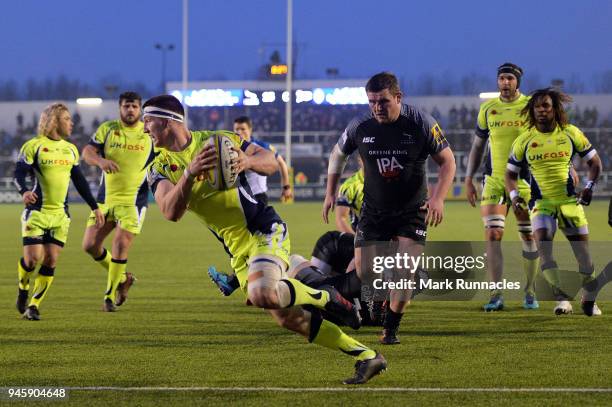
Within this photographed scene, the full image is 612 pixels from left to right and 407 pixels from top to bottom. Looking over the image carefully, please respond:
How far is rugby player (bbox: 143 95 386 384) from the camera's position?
6.71m

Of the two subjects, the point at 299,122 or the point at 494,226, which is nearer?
the point at 494,226

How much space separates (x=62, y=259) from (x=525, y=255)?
10056 mm

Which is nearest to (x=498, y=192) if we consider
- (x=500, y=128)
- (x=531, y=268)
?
(x=500, y=128)

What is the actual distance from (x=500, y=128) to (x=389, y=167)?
312 centimetres

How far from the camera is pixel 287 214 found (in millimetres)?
37844

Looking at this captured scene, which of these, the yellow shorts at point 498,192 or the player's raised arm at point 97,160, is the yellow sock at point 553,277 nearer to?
the yellow shorts at point 498,192

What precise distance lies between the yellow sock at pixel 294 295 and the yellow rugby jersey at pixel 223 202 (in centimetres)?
41

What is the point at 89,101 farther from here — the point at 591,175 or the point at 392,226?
the point at 392,226

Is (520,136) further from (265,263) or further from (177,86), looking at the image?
(177,86)

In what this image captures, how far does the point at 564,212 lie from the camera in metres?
10.8

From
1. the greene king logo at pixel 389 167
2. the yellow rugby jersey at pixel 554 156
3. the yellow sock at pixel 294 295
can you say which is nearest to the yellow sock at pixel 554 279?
the yellow rugby jersey at pixel 554 156

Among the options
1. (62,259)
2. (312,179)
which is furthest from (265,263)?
(312,179)

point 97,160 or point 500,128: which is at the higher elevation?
point 500,128

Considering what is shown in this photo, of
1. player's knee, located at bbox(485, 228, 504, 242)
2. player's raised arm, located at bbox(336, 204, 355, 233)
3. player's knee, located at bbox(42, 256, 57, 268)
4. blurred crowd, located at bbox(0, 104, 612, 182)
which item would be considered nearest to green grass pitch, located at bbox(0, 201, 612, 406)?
player's knee, located at bbox(42, 256, 57, 268)
